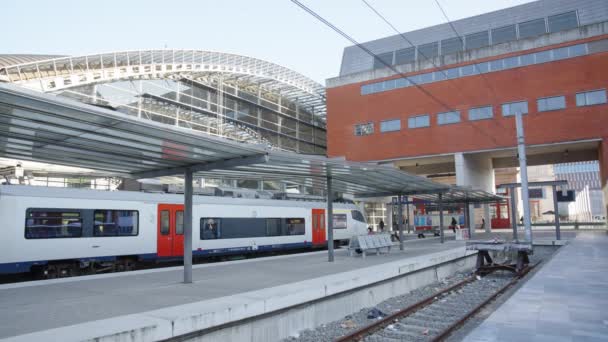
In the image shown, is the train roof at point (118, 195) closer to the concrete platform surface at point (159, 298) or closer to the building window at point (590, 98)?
the concrete platform surface at point (159, 298)

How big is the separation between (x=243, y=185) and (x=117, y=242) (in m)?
30.3

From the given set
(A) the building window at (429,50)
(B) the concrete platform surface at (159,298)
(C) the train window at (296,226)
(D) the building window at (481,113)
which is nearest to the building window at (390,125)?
(D) the building window at (481,113)

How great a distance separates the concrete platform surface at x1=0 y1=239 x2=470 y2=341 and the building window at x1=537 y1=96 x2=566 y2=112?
25.3 m

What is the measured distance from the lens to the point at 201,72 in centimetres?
3950

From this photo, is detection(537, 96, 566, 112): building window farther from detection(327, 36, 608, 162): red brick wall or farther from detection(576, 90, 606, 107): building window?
detection(576, 90, 606, 107): building window

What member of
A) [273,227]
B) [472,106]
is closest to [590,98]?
[472,106]

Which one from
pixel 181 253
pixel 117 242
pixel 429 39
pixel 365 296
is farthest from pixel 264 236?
pixel 429 39

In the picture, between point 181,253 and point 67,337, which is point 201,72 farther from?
point 67,337

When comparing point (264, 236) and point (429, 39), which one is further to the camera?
point (429, 39)

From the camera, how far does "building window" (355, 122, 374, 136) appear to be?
130 ft

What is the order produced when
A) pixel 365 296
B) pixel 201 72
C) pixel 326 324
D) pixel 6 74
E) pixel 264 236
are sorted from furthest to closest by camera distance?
pixel 201 72, pixel 6 74, pixel 264 236, pixel 365 296, pixel 326 324

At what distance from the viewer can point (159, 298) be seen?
26.6ft

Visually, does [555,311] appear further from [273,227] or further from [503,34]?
[503,34]

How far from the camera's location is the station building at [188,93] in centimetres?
3127
